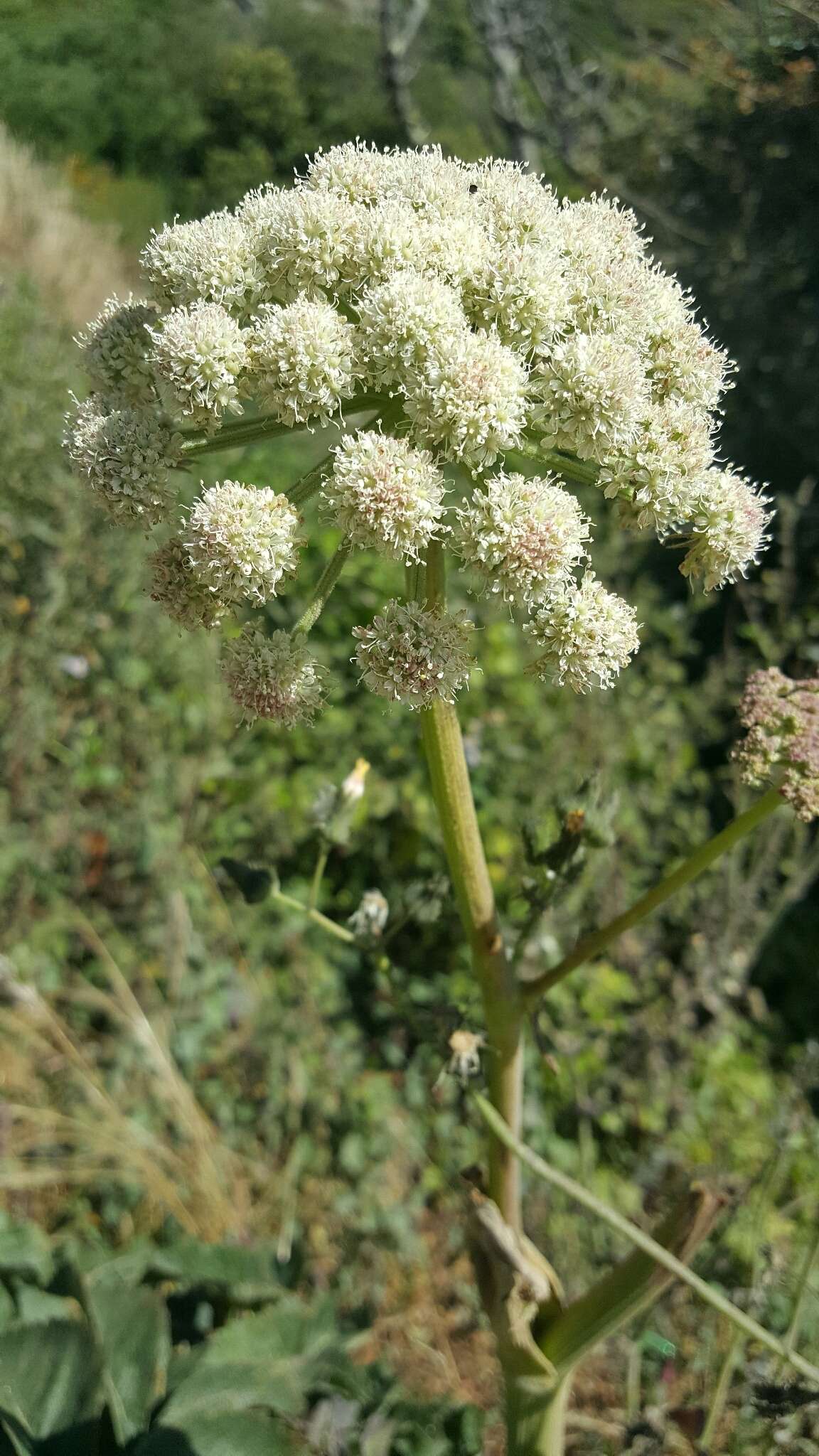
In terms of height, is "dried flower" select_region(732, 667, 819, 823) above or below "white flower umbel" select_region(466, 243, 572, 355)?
below

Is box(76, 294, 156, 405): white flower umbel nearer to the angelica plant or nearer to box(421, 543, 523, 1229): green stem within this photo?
the angelica plant

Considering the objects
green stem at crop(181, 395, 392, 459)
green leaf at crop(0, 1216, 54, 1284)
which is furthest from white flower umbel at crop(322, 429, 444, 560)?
green leaf at crop(0, 1216, 54, 1284)

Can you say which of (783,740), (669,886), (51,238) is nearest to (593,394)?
(783,740)

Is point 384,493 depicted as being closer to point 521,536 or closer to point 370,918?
point 521,536

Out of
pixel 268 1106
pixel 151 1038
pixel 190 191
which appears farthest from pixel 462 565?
pixel 190 191

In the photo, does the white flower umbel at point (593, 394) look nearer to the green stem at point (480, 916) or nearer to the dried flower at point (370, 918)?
the green stem at point (480, 916)

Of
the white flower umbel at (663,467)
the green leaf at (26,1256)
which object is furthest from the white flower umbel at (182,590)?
the green leaf at (26,1256)
